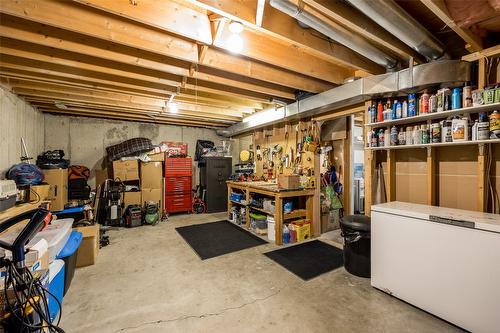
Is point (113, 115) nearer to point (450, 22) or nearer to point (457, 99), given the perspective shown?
point (450, 22)

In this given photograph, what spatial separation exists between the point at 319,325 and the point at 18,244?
2068 millimetres

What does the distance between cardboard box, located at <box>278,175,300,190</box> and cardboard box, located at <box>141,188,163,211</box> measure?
315cm

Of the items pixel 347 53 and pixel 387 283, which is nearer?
pixel 387 283

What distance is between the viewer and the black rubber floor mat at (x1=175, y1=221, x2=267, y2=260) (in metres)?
Answer: 3.30

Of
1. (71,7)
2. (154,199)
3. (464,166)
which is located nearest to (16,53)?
(71,7)

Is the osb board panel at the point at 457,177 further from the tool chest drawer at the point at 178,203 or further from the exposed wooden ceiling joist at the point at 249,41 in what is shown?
the tool chest drawer at the point at 178,203

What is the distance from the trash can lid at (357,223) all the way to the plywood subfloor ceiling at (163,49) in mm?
1773

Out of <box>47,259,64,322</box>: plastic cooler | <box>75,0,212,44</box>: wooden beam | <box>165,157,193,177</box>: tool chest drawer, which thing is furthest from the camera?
<box>165,157,193,177</box>: tool chest drawer

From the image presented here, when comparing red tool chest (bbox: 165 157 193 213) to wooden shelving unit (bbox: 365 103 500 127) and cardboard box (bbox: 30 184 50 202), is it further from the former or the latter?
wooden shelving unit (bbox: 365 103 500 127)

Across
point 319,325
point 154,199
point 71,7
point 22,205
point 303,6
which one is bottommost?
point 319,325

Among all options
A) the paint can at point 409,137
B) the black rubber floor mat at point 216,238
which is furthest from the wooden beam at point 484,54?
the black rubber floor mat at point 216,238

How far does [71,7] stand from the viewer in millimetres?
1723

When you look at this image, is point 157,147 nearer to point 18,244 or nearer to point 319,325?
point 18,244

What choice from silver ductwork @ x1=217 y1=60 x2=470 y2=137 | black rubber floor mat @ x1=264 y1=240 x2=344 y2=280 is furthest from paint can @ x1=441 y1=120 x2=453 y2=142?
black rubber floor mat @ x1=264 y1=240 x2=344 y2=280
